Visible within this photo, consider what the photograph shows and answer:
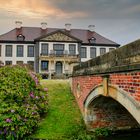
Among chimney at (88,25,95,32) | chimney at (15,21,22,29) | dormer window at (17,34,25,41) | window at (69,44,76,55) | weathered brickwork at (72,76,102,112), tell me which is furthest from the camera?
chimney at (88,25,95,32)

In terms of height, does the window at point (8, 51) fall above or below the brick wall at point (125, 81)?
above

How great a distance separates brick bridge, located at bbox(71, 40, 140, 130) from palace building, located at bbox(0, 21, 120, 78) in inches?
1112

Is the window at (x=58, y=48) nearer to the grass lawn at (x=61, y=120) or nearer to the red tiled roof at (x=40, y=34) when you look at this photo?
the red tiled roof at (x=40, y=34)

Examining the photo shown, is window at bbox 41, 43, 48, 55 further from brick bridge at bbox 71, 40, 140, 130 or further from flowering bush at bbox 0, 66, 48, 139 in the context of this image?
brick bridge at bbox 71, 40, 140, 130

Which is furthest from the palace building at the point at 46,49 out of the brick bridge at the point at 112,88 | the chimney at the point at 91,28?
the brick bridge at the point at 112,88

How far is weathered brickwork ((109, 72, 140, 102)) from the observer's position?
262 inches

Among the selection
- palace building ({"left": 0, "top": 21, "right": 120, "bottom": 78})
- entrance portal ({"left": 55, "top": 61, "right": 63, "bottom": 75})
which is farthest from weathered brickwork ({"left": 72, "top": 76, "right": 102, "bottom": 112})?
entrance portal ({"left": 55, "top": 61, "right": 63, "bottom": 75})

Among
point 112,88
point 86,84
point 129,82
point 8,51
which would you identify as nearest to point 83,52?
point 8,51

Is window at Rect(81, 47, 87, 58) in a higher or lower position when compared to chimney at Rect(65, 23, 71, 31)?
lower

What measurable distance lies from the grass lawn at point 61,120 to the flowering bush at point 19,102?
0.52m

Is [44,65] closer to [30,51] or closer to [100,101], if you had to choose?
[30,51]

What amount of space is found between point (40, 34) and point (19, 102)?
32299mm

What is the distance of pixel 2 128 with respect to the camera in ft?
38.4

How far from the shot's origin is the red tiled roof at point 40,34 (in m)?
43.6
